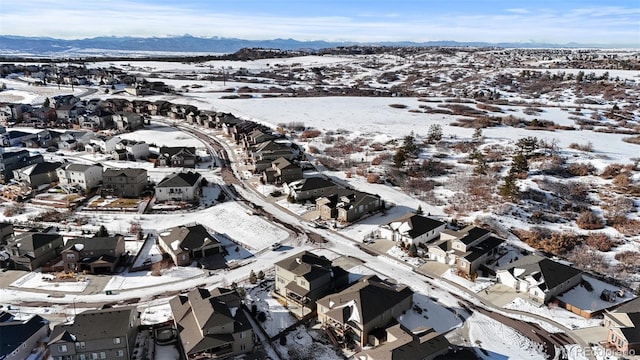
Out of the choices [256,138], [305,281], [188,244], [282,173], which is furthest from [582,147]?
[188,244]

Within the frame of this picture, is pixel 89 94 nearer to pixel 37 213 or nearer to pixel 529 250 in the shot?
pixel 37 213

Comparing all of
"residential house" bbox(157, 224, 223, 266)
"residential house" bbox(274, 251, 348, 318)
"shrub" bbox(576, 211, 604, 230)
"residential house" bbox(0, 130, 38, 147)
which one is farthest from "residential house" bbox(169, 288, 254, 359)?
"residential house" bbox(0, 130, 38, 147)

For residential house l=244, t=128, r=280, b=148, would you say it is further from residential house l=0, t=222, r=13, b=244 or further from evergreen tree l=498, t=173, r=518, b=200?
evergreen tree l=498, t=173, r=518, b=200

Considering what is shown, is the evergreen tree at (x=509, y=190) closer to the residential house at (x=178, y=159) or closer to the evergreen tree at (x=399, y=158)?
the evergreen tree at (x=399, y=158)

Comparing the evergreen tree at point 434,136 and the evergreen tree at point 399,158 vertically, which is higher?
the evergreen tree at point 434,136

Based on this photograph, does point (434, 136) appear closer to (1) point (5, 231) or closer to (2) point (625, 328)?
(2) point (625, 328)

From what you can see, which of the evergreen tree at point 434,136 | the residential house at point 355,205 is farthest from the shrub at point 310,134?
the residential house at point 355,205
